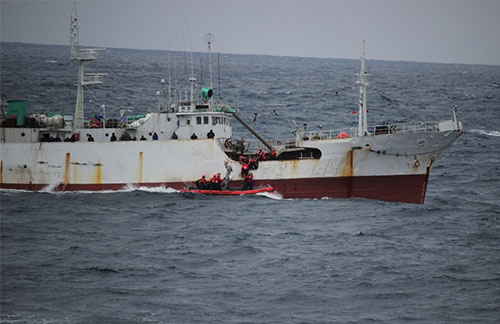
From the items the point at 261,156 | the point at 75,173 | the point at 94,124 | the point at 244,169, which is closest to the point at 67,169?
the point at 75,173

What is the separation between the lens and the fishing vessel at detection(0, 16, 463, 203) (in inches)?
1660

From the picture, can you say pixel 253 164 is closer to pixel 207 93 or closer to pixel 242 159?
pixel 242 159

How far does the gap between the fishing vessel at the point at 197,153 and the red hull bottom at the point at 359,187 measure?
0.19 feet

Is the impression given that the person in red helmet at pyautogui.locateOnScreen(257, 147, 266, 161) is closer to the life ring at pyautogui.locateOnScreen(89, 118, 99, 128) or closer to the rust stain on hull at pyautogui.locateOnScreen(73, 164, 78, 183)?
the life ring at pyautogui.locateOnScreen(89, 118, 99, 128)

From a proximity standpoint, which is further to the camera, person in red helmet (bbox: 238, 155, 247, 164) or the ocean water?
person in red helmet (bbox: 238, 155, 247, 164)

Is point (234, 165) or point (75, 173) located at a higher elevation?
point (234, 165)

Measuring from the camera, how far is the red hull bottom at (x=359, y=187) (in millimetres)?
42219

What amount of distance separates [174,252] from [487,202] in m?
20.8

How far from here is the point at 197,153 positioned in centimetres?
4331

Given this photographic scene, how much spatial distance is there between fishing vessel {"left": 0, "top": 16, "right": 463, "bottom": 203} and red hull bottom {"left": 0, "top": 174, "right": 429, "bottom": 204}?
6 cm

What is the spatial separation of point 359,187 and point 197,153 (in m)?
9.90

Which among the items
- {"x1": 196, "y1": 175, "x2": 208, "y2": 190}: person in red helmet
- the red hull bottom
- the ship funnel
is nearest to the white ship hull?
the red hull bottom

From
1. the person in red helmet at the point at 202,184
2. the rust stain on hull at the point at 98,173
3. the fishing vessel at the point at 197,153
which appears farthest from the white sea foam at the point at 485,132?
the rust stain on hull at the point at 98,173

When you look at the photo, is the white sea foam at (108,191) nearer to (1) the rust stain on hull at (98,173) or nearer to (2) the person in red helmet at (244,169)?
(1) the rust stain on hull at (98,173)
